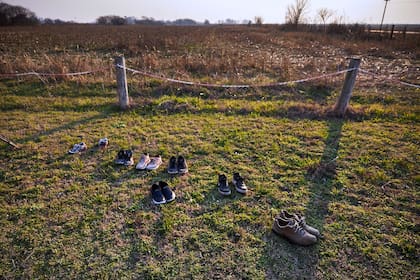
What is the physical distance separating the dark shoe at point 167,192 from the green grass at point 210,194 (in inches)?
6.5

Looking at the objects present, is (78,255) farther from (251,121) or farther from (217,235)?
(251,121)

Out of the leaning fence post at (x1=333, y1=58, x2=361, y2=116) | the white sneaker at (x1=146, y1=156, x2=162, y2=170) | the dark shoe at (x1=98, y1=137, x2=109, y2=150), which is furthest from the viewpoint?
the leaning fence post at (x1=333, y1=58, x2=361, y2=116)

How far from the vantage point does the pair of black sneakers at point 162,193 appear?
330cm

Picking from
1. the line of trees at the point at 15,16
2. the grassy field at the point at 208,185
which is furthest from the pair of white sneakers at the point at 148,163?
the line of trees at the point at 15,16

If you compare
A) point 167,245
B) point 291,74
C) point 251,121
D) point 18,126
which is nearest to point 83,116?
point 18,126

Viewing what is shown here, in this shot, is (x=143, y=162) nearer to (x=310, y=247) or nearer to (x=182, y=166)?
(x=182, y=166)

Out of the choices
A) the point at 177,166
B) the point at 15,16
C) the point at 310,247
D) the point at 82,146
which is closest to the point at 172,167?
the point at 177,166

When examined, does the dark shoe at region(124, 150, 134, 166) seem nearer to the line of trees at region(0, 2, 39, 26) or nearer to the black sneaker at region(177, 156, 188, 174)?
the black sneaker at region(177, 156, 188, 174)

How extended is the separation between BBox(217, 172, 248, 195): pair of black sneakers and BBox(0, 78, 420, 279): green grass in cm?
11

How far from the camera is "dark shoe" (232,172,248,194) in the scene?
349cm

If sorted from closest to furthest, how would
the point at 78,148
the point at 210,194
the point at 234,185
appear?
the point at 210,194 < the point at 234,185 < the point at 78,148

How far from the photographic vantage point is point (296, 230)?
2.70 meters

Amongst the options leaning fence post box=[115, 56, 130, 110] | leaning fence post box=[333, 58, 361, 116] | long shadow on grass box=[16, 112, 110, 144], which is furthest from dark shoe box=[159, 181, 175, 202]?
leaning fence post box=[333, 58, 361, 116]

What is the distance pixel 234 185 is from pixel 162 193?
104cm
